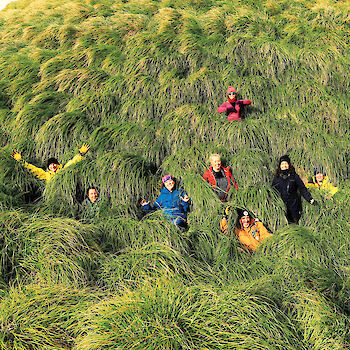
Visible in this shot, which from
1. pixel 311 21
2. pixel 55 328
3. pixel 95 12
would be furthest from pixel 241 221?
pixel 95 12

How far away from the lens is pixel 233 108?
23.2ft

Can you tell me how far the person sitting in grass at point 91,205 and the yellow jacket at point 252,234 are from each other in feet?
7.25

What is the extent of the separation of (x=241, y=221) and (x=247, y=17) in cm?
643

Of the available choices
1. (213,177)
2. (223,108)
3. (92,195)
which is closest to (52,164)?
(92,195)

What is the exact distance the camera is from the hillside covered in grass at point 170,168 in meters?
3.28

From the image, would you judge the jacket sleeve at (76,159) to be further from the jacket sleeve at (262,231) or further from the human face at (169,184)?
the jacket sleeve at (262,231)

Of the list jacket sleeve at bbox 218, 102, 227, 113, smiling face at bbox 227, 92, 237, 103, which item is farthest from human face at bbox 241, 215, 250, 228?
smiling face at bbox 227, 92, 237, 103

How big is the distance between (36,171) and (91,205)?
142 centimetres

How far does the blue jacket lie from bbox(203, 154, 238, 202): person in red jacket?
1.73 ft

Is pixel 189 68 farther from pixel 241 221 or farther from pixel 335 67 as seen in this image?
pixel 241 221

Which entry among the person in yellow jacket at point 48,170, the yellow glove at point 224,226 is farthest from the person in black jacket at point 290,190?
the person in yellow jacket at point 48,170

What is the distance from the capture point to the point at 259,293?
11.9 ft

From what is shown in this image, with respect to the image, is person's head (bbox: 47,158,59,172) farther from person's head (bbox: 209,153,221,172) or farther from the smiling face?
the smiling face

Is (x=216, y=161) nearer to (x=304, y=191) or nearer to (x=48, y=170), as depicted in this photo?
(x=304, y=191)
